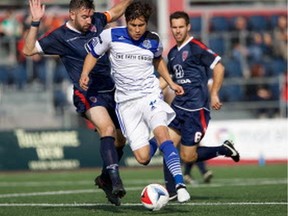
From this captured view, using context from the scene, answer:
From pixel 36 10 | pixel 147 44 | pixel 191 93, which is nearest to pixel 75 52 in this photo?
pixel 36 10

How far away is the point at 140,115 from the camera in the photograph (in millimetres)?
11320

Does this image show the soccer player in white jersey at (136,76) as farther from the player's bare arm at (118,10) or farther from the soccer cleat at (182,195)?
the player's bare arm at (118,10)

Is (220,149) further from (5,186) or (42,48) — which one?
(5,186)

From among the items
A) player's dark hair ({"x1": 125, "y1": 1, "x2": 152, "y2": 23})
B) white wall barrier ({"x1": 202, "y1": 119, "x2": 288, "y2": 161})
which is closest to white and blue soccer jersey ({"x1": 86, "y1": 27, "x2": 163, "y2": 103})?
player's dark hair ({"x1": 125, "y1": 1, "x2": 152, "y2": 23})

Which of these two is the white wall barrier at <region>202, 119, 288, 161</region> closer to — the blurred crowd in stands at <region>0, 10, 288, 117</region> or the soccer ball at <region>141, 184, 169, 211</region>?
the blurred crowd in stands at <region>0, 10, 288, 117</region>

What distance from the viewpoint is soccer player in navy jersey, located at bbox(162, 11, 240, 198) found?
43.0 feet

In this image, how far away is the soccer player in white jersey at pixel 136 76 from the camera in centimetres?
1103

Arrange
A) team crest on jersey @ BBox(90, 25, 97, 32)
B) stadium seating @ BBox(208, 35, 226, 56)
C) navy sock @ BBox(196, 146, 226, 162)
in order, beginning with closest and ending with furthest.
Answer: team crest on jersey @ BBox(90, 25, 97, 32) → navy sock @ BBox(196, 146, 226, 162) → stadium seating @ BBox(208, 35, 226, 56)

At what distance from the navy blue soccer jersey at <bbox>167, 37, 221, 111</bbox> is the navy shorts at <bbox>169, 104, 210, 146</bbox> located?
80 millimetres

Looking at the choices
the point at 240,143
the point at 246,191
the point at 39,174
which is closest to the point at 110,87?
the point at 246,191

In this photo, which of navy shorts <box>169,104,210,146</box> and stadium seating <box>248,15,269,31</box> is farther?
stadium seating <box>248,15,269,31</box>

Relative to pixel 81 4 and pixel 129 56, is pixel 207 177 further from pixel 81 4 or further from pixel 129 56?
pixel 81 4

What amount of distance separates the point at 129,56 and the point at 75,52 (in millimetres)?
891

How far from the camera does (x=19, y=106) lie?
25.6 metres
